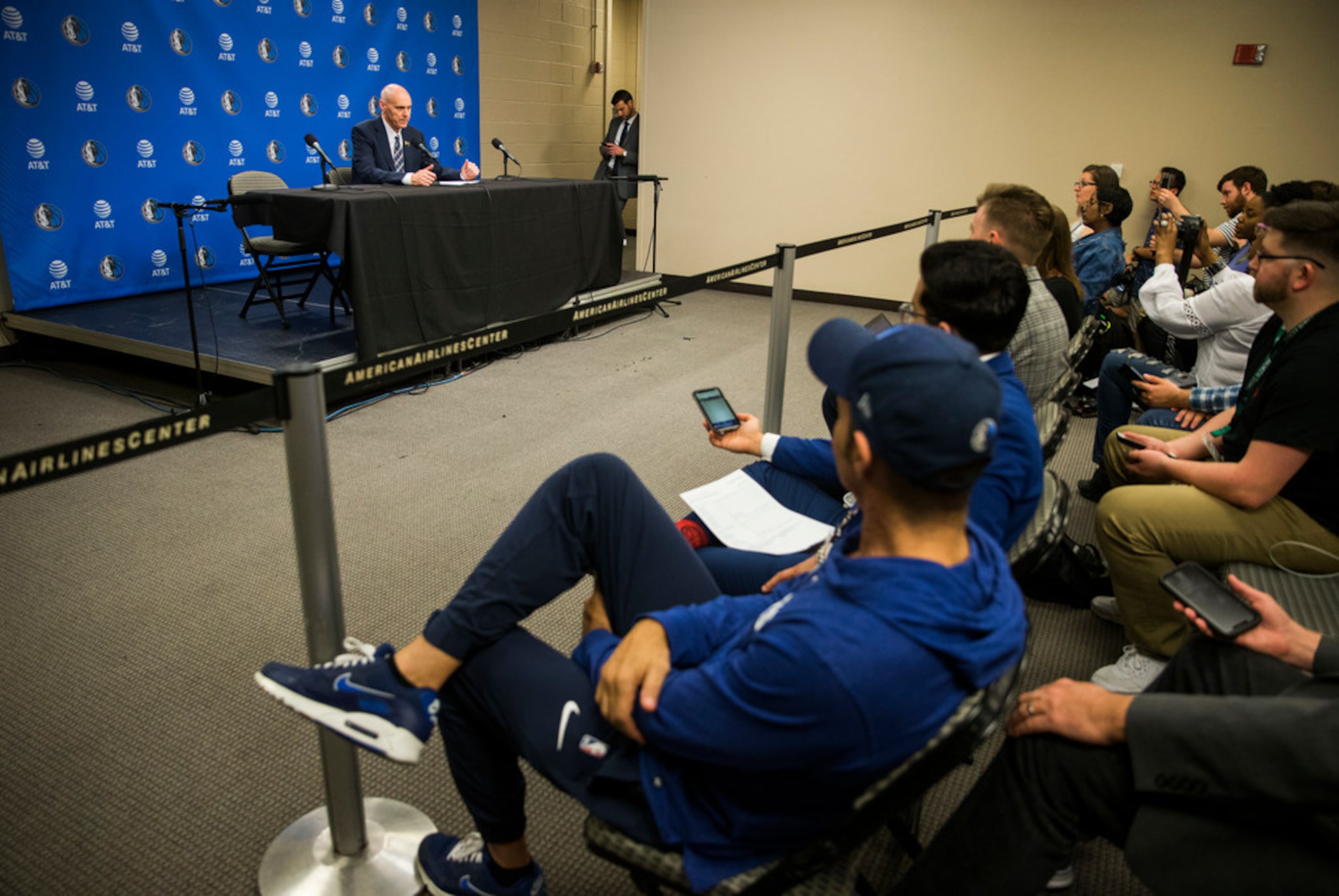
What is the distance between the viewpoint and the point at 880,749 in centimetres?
83

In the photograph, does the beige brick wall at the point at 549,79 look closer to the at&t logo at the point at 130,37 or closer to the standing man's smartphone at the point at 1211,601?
the at&t logo at the point at 130,37

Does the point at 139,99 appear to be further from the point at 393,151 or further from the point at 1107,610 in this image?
the point at 1107,610

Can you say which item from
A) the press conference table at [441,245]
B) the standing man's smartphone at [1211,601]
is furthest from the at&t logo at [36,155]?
the standing man's smartphone at [1211,601]

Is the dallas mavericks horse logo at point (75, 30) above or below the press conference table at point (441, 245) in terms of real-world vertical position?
above

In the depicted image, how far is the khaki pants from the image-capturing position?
1.73 meters

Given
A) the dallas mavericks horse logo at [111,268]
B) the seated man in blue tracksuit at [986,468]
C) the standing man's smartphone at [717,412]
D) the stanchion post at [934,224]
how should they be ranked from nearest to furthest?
the seated man in blue tracksuit at [986,468]
the standing man's smartphone at [717,412]
the stanchion post at [934,224]
the dallas mavericks horse logo at [111,268]

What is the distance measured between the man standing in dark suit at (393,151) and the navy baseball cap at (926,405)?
4117 millimetres

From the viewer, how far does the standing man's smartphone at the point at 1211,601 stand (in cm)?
121

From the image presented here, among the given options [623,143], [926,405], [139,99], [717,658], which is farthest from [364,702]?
[623,143]

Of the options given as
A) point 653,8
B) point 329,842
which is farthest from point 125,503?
point 653,8

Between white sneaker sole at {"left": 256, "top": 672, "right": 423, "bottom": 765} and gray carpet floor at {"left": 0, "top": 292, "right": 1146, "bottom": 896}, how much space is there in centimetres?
53

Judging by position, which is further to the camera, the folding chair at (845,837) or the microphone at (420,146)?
the microphone at (420,146)

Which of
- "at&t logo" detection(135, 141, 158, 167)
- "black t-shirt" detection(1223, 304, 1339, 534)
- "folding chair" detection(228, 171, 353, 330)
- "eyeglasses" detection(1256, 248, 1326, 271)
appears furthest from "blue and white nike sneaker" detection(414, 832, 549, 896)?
"at&t logo" detection(135, 141, 158, 167)

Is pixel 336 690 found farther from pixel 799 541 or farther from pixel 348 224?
pixel 348 224
